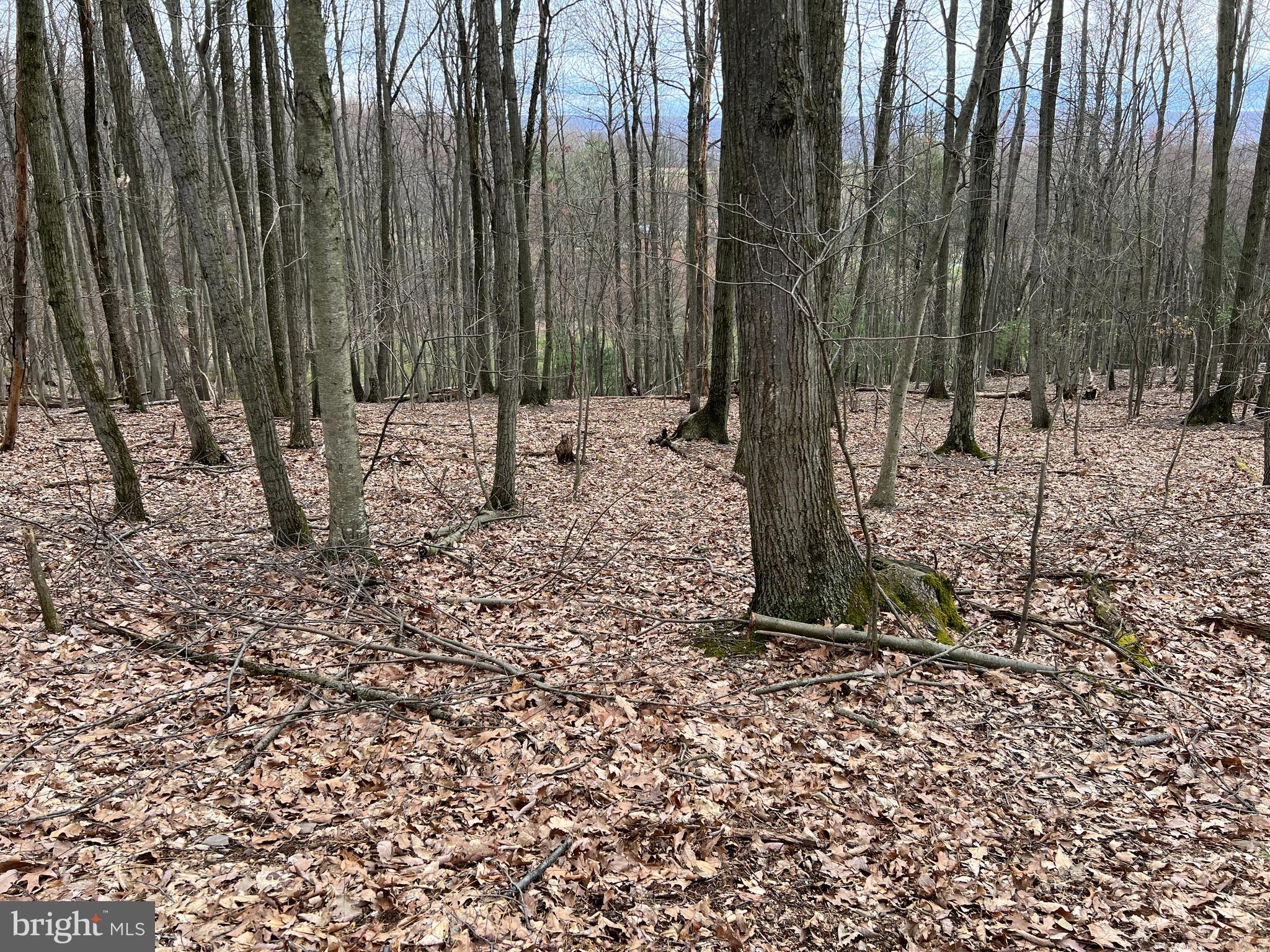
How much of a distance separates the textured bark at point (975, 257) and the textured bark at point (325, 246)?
8.14 meters

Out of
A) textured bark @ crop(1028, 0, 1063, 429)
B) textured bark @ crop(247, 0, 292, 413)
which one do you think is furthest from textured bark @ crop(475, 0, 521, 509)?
textured bark @ crop(1028, 0, 1063, 429)

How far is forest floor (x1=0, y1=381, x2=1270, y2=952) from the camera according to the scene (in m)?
2.57

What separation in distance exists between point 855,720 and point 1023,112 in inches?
672

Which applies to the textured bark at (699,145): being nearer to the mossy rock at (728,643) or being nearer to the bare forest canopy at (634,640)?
the bare forest canopy at (634,640)

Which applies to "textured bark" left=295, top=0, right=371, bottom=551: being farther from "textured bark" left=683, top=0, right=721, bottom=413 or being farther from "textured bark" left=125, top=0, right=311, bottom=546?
"textured bark" left=683, top=0, right=721, bottom=413

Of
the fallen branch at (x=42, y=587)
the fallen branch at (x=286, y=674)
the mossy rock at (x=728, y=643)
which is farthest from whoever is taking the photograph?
the mossy rock at (x=728, y=643)

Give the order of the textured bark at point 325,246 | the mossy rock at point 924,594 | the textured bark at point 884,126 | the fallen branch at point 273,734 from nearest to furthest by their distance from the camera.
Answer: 1. the fallen branch at point 273,734
2. the mossy rock at point 924,594
3. the textured bark at point 325,246
4. the textured bark at point 884,126

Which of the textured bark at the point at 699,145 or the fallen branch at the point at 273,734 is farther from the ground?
the textured bark at the point at 699,145

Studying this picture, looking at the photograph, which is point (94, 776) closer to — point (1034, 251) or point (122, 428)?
point (122, 428)

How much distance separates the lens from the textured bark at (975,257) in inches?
→ 381

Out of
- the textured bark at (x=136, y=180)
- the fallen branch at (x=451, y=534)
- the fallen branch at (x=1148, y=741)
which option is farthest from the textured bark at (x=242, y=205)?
the fallen branch at (x=1148, y=741)

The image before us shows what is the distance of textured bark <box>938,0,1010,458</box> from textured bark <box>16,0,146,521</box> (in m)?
10.3

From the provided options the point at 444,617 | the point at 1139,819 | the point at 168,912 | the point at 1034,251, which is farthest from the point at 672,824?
the point at 1034,251

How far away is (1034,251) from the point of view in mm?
13945
